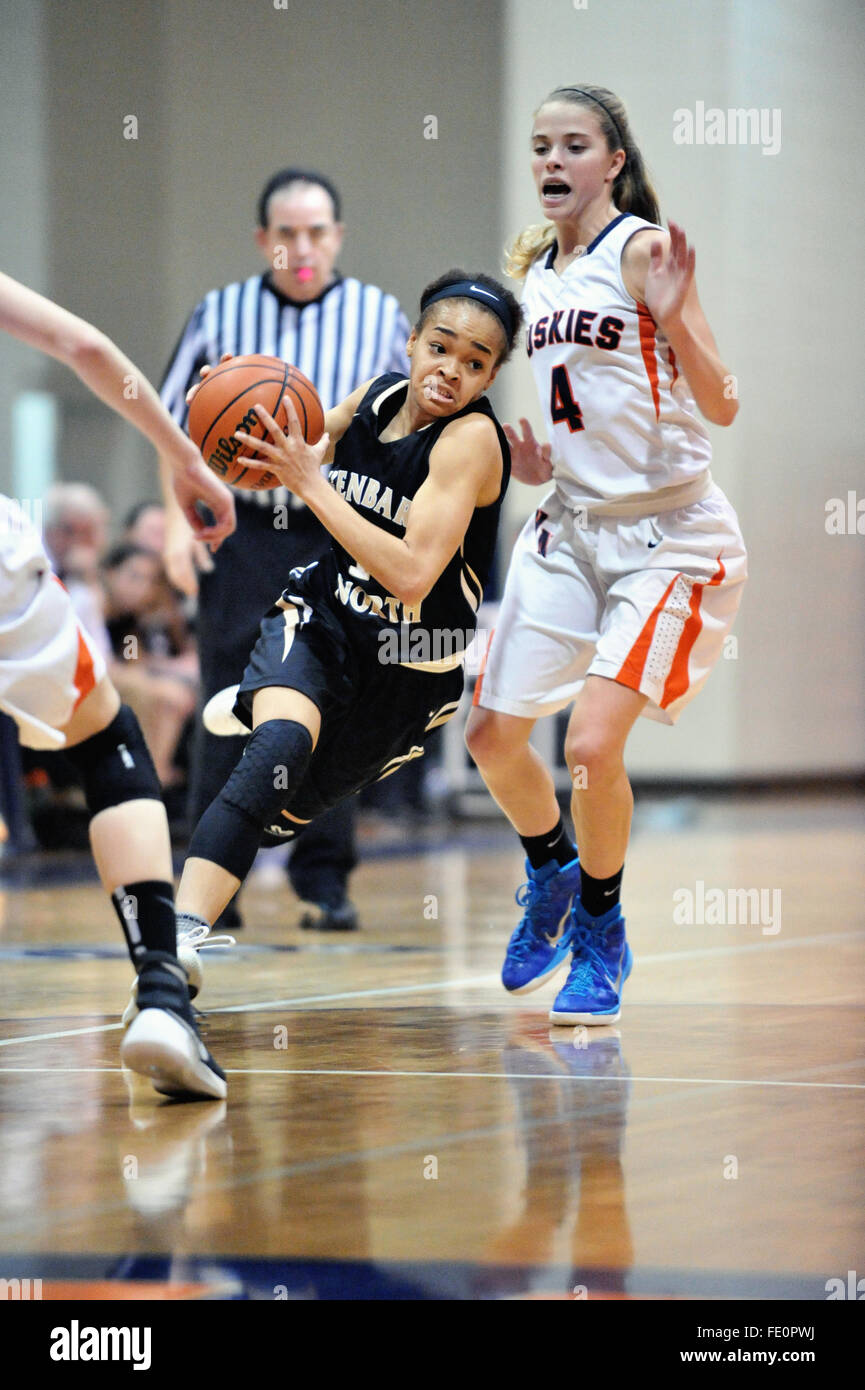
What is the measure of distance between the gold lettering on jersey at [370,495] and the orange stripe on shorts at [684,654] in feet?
1.93

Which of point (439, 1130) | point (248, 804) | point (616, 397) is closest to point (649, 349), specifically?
point (616, 397)

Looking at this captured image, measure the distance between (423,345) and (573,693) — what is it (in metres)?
0.77

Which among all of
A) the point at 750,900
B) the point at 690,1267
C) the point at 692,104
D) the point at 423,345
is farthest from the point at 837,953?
the point at 692,104

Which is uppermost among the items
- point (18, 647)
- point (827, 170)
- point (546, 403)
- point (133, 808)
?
point (827, 170)

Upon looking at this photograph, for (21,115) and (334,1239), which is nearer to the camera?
(334,1239)

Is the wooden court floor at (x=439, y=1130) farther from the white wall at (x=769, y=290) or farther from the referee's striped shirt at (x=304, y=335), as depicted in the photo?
the white wall at (x=769, y=290)

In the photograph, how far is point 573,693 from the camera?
3.62 m

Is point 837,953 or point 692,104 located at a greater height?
point 692,104

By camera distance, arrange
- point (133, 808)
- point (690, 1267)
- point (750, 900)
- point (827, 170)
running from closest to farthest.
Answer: point (690, 1267) → point (133, 808) → point (750, 900) → point (827, 170)

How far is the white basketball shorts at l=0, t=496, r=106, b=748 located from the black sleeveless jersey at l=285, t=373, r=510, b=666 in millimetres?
1054

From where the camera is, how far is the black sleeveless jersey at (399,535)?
3.46 metres

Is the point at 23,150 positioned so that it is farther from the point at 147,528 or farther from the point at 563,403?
the point at 563,403

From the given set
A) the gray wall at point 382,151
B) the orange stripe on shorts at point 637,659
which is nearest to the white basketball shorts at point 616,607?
the orange stripe on shorts at point 637,659

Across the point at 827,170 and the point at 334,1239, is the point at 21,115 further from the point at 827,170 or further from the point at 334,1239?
the point at 334,1239
